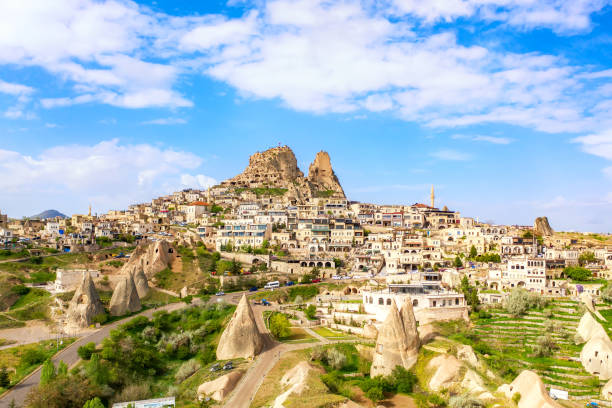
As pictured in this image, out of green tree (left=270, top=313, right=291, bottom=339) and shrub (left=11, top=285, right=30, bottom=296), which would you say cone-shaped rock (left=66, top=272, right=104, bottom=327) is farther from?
green tree (left=270, top=313, right=291, bottom=339)

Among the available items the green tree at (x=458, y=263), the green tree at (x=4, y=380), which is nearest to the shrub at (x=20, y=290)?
the green tree at (x=4, y=380)

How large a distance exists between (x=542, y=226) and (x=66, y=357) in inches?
2636

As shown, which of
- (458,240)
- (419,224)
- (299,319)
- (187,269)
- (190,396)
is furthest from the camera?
(419,224)

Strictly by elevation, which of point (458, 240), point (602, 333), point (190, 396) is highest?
point (458, 240)

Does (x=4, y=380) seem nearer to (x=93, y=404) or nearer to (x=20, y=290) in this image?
(x=93, y=404)

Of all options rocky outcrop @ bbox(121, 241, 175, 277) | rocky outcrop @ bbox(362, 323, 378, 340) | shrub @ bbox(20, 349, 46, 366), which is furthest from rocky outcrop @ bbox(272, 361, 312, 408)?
rocky outcrop @ bbox(121, 241, 175, 277)

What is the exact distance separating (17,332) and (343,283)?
31.4 m

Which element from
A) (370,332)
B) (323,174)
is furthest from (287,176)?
(370,332)

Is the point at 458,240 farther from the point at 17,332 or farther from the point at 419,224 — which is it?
the point at 17,332

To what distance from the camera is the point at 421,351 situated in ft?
115

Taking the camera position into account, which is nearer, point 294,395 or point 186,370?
point 294,395

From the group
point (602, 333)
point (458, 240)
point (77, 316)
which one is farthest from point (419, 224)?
point (77, 316)

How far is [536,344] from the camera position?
38000 mm

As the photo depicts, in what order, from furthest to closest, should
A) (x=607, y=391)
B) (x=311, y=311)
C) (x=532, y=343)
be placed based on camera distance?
(x=311, y=311)
(x=532, y=343)
(x=607, y=391)
